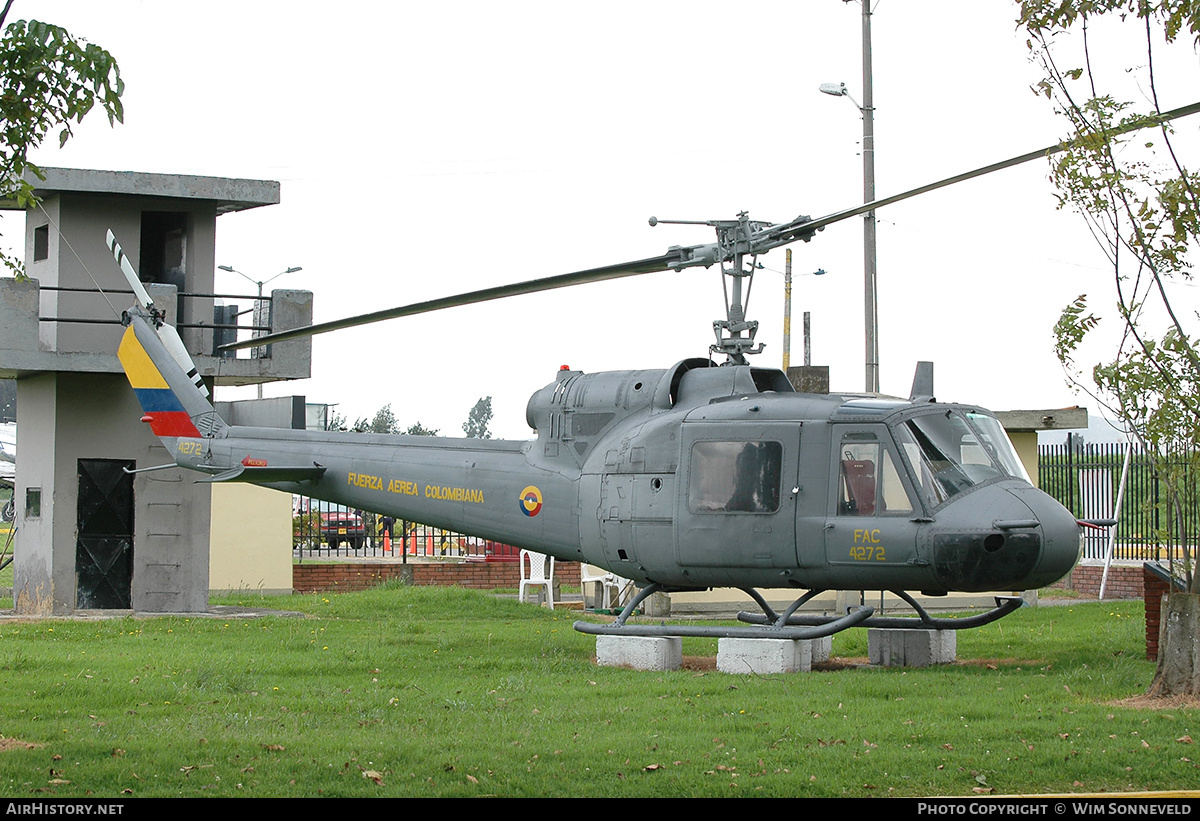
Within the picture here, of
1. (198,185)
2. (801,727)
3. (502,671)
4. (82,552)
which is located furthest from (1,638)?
(801,727)

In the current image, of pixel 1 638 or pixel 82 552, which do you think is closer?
pixel 1 638

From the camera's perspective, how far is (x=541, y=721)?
31.3 feet

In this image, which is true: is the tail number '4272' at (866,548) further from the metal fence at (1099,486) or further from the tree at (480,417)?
the tree at (480,417)

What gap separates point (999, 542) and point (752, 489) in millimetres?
2295

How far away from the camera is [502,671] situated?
12734 millimetres

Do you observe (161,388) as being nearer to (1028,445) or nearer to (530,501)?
(530,501)

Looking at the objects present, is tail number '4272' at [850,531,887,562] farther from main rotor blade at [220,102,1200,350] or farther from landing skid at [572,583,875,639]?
main rotor blade at [220,102,1200,350]

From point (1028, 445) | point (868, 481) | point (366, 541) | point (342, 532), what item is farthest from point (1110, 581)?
point (342, 532)

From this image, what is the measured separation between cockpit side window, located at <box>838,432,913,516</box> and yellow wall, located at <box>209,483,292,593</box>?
16.5m

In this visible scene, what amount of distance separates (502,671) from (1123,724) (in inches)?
234

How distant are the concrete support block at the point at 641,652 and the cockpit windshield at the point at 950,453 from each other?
11.1 feet

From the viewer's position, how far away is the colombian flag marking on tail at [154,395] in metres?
16.8

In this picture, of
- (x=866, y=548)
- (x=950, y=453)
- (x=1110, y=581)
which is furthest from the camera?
(x=1110, y=581)

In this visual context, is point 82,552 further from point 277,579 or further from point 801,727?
point 801,727
